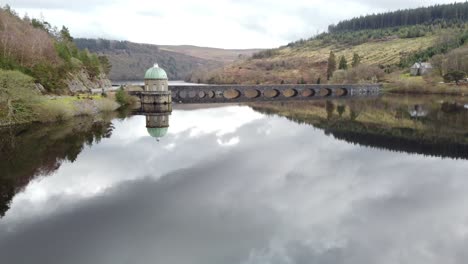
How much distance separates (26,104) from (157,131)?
1547 cm

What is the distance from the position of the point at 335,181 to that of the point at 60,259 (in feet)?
59.4

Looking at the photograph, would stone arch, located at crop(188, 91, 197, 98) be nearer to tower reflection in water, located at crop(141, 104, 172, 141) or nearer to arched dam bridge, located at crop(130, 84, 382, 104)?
A: arched dam bridge, located at crop(130, 84, 382, 104)

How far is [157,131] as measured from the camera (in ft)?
162

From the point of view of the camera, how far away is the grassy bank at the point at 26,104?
45312 mm

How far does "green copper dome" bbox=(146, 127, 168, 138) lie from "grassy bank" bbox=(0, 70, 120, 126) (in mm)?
11723

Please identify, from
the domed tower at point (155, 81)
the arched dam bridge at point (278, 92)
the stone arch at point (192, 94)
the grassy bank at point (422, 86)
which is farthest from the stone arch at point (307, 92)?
the domed tower at point (155, 81)

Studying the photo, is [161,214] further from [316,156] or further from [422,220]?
[316,156]

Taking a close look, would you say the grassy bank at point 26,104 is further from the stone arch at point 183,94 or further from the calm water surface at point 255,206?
the stone arch at point 183,94

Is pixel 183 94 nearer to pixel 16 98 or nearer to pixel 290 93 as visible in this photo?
pixel 290 93

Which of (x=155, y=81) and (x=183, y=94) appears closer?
(x=155, y=81)

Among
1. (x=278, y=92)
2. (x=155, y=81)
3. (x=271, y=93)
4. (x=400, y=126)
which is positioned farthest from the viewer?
(x=271, y=93)

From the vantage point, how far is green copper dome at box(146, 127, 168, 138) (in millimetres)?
46531

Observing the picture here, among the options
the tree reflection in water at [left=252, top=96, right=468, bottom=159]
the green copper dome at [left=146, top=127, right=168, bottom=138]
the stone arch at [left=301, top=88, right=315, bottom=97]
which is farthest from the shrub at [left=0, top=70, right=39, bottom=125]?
the stone arch at [left=301, top=88, right=315, bottom=97]

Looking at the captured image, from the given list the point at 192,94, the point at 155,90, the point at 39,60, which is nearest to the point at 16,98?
the point at 39,60
